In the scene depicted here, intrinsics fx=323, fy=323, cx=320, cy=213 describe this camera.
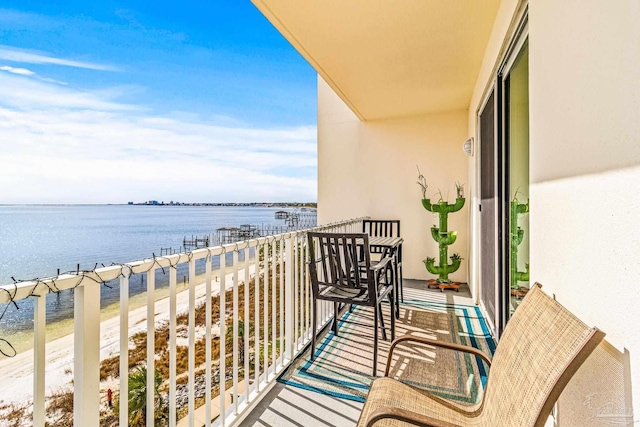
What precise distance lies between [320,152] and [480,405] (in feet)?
16.1

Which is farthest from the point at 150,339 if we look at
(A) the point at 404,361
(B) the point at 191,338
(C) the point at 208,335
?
(A) the point at 404,361

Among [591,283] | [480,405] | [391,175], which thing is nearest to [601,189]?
[591,283]

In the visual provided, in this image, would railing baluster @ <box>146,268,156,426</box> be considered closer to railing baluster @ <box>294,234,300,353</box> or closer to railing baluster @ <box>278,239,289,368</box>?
railing baluster @ <box>278,239,289,368</box>

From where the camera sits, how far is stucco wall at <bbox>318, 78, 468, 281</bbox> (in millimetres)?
5051

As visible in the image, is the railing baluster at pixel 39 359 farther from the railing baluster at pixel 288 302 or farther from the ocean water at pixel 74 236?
the railing baluster at pixel 288 302

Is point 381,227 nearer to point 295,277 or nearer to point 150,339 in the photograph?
point 295,277

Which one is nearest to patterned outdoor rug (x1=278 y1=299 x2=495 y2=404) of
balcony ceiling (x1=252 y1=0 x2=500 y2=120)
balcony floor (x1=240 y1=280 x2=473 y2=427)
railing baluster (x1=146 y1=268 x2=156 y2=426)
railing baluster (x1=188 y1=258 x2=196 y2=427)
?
balcony floor (x1=240 y1=280 x2=473 y2=427)

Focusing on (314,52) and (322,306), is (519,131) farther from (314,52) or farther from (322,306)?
(322,306)

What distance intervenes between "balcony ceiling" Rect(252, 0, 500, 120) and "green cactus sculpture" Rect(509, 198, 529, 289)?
1.54 metres

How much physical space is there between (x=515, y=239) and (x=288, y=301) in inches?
66.6

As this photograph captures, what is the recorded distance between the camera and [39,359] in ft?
3.12

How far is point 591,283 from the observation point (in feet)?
3.00

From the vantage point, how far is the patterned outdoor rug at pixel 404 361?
220 centimetres

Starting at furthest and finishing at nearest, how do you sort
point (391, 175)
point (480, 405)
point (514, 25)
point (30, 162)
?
point (30, 162) → point (391, 175) → point (514, 25) → point (480, 405)
